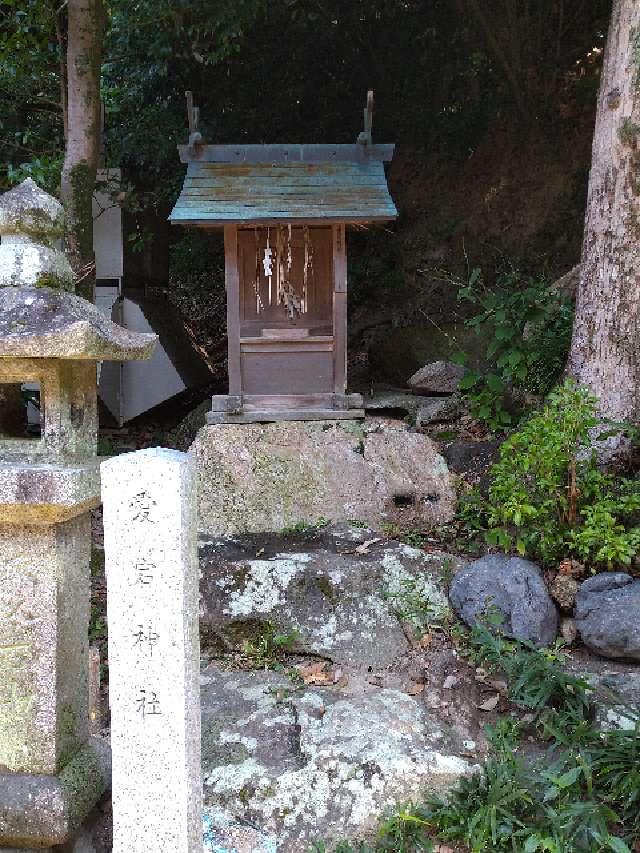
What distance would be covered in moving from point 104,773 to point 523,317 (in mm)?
5881

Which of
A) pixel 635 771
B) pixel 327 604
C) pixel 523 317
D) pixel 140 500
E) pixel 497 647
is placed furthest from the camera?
pixel 523 317

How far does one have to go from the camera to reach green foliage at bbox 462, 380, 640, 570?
5.11 metres

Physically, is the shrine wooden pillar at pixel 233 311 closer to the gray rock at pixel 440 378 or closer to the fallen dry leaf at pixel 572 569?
the gray rock at pixel 440 378

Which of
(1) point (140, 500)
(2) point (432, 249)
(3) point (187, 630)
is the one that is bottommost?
(3) point (187, 630)

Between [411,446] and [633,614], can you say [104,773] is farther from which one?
[411,446]

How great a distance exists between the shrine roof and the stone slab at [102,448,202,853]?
5.30m

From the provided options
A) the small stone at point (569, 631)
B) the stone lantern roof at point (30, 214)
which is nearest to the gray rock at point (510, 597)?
the small stone at point (569, 631)

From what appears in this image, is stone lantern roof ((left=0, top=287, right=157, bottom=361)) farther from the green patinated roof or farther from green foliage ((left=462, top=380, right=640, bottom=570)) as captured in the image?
the green patinated roof

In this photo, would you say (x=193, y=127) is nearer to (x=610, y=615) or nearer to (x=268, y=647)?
(x=268, y=647)

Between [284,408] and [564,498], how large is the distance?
361 centimetres

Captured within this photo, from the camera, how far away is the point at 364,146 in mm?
8211

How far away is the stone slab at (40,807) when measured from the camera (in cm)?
329

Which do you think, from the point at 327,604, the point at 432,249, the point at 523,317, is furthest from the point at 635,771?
the point at 432,249

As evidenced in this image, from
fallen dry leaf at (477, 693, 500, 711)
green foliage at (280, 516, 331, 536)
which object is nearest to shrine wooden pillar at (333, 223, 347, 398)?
green foliage at (280, 516, 331, 536)
